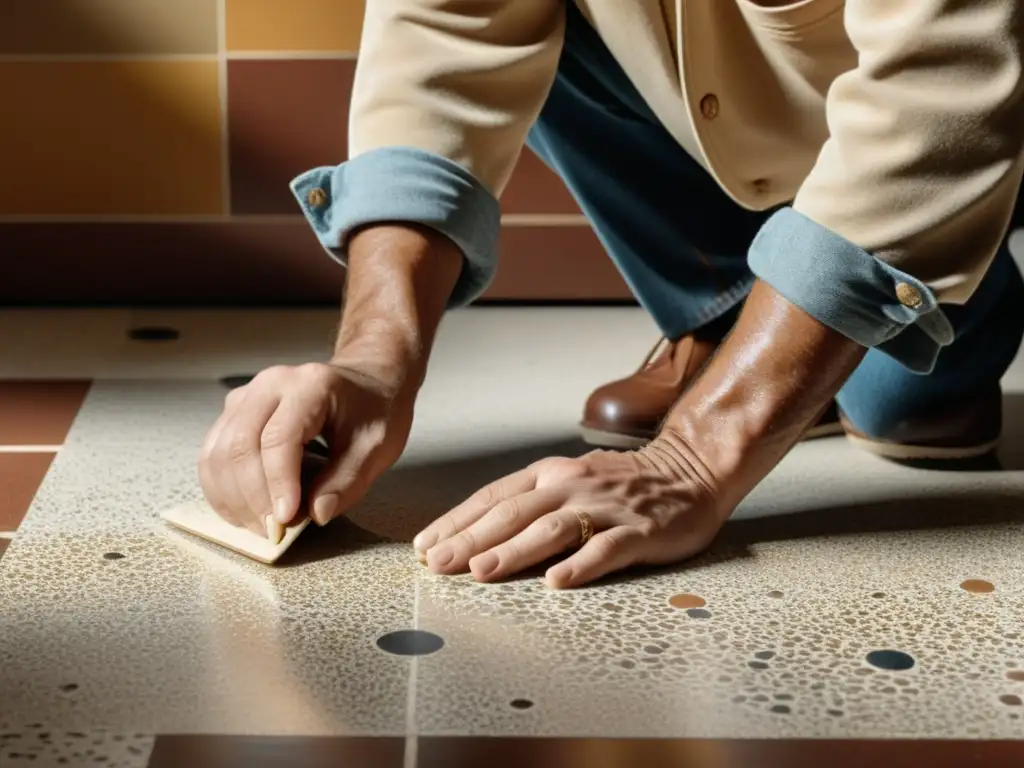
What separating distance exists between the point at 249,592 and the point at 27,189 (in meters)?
1.17

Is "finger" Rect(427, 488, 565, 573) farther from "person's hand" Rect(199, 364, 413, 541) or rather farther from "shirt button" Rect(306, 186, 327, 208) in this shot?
"shirt button" Rect(306, 186, 327, 208)

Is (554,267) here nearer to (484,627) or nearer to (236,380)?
(236,380)

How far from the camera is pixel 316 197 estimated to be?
1434 millimetres

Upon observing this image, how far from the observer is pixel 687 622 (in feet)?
3.87

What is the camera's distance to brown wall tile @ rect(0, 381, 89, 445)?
161cm

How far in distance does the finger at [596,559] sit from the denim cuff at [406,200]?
13.5 inches

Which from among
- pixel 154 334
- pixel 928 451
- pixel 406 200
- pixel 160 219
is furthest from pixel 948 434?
pixel 160 219

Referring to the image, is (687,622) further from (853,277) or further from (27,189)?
(27,189)

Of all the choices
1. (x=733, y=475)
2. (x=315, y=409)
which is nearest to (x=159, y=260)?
(x=315, y=409)

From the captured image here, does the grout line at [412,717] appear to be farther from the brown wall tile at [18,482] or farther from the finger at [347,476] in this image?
the brown wall tile at [18,482]

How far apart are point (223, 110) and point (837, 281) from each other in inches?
47.5

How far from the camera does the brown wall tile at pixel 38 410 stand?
63.3 inches

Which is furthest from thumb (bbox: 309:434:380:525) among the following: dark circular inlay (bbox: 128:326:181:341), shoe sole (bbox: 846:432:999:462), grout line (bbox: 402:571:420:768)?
dark circular inlay (bbox: 128:326:181:341)

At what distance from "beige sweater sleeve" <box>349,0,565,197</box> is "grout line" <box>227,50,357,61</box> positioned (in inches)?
25.9
